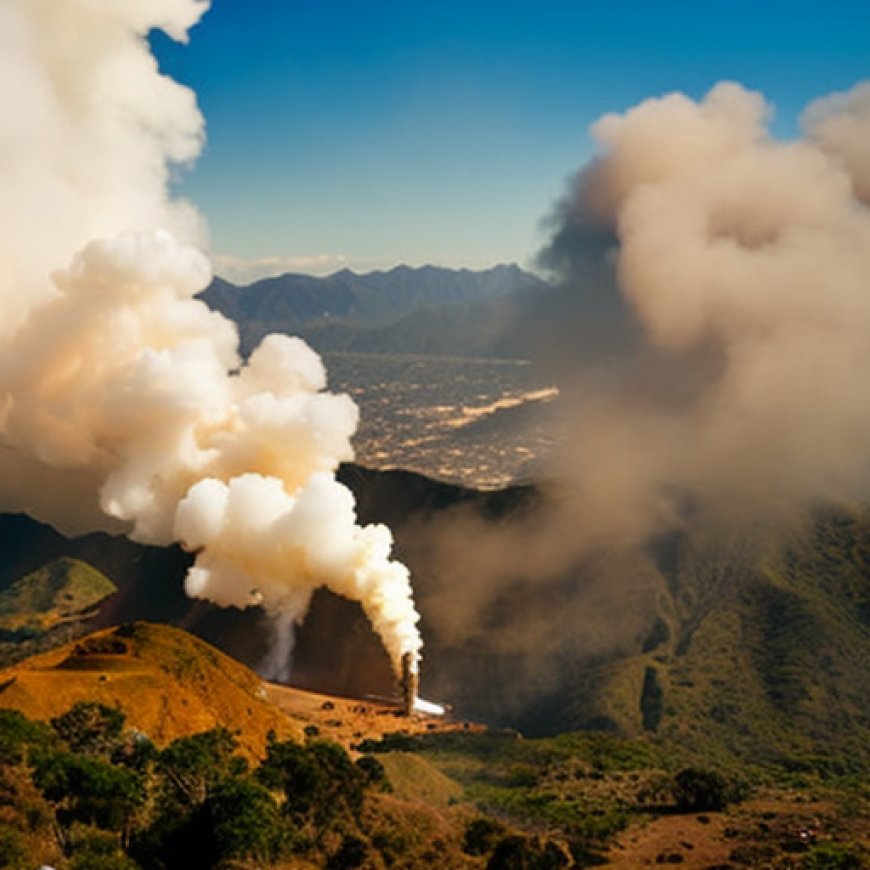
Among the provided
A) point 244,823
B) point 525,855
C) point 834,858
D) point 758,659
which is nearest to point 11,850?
point 244,823

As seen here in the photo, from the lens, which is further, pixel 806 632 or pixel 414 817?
pixel 806 632

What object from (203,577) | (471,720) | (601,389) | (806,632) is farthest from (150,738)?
(601,389)

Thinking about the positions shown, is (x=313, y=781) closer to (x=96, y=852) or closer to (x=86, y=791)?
(x=86, y=791)

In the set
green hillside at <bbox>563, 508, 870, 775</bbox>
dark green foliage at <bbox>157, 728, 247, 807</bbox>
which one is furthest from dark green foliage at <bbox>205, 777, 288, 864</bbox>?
green hillside at <bbox>563, 508, 870, 775</bbox>

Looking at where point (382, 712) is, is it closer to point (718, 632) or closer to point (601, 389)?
point (718, 632)

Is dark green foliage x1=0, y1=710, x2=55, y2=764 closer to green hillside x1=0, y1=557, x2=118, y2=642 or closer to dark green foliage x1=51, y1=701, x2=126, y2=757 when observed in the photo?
dark green foliage x1=51, y1=701, x2=126, y2=757

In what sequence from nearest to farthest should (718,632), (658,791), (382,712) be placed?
(658,791) → (382,712) → (718,632)
